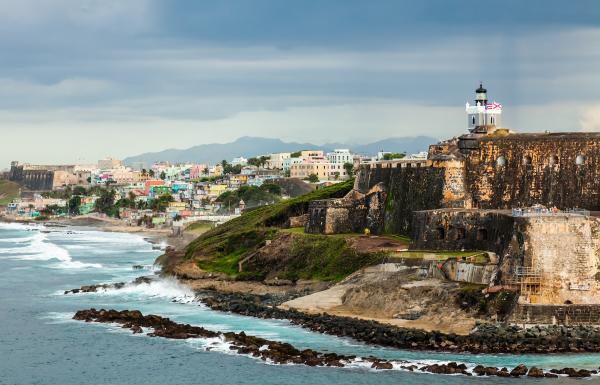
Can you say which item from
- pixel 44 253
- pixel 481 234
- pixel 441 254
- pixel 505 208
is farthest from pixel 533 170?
pixel 44 253

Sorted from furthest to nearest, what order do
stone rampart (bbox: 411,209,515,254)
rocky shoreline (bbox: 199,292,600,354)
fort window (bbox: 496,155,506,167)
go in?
fort window (bbox: 496,155,506,167), stone rampart (bbox: 411,209,515,254), rocky shoreline (bbox: 199,292,600,354)

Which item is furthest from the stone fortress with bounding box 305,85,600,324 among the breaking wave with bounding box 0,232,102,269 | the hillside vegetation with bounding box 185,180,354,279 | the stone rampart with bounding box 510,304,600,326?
the breaking wave with bounding box 0,232,102,269

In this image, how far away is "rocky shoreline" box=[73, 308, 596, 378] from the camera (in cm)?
4525

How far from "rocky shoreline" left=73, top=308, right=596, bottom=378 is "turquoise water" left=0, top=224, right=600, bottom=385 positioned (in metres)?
0.61

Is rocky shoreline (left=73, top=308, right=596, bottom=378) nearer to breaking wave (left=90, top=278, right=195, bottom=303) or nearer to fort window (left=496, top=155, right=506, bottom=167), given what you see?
breaking wave (left=90, top=278, right=195, bottom=303)

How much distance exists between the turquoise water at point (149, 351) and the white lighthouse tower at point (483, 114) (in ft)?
60.1

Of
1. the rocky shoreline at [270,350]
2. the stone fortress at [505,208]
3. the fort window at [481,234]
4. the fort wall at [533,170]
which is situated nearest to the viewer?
the rocky shoreline at [270,350]

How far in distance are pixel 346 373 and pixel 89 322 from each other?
20.8 meters

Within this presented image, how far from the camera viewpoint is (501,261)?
5397 centimetres

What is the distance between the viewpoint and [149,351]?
54.0m

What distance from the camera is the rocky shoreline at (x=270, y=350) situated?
148ft

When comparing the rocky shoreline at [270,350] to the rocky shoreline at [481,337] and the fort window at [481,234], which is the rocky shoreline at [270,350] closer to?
the rocky shoreline at [481,337]

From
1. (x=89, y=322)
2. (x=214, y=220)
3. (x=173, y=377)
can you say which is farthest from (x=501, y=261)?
(x=214, y=220)

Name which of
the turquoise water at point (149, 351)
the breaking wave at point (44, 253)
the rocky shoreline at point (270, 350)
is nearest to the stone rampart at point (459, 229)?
the turquoise water at point (149, 351)
